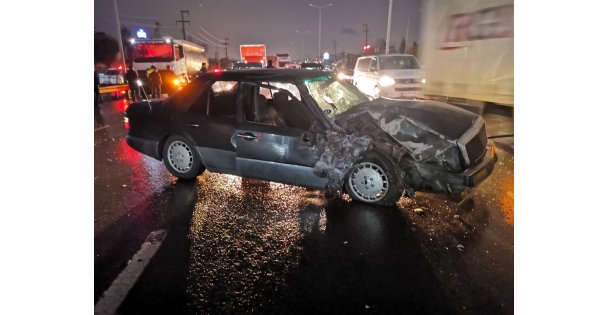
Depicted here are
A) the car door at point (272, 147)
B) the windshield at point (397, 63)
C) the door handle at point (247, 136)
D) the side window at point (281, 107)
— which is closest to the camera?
the car door at point (272, 147)

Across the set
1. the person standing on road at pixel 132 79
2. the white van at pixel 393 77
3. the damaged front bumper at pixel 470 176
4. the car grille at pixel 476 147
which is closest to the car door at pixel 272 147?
the damaged front bumper at pixel 470 176

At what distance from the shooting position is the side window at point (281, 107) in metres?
4.69

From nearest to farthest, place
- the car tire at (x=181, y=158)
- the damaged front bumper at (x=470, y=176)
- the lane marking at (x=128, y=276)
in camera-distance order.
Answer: the lane marking at (x=128, y=276), the damaged front bumper at (x=470, y=176), the car tire at (x=181, y=158)

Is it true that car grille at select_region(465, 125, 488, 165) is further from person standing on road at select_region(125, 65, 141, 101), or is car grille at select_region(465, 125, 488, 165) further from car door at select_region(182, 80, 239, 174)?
person standing on road at select_region(125, 65, 141, 101)

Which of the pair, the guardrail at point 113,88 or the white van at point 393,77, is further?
the guardrail at point 113,88

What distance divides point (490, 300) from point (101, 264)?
124 inches

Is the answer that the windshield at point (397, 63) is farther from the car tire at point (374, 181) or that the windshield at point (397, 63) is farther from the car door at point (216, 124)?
the car tire at point (374, 181)

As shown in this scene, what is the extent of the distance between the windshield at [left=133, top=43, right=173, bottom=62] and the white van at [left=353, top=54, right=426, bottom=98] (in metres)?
13.6

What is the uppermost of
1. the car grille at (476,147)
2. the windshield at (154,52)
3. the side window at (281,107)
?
the windshield at (154,52)

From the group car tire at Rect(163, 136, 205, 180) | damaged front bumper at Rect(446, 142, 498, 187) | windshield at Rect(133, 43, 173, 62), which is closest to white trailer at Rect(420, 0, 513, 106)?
damaged front bumper at Rect(446, 142, 498, 187)

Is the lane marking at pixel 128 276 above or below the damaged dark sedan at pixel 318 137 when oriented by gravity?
below

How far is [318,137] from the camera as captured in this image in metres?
4.52

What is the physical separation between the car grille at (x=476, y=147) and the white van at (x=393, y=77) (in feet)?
29.4

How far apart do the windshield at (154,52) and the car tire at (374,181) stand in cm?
2130
